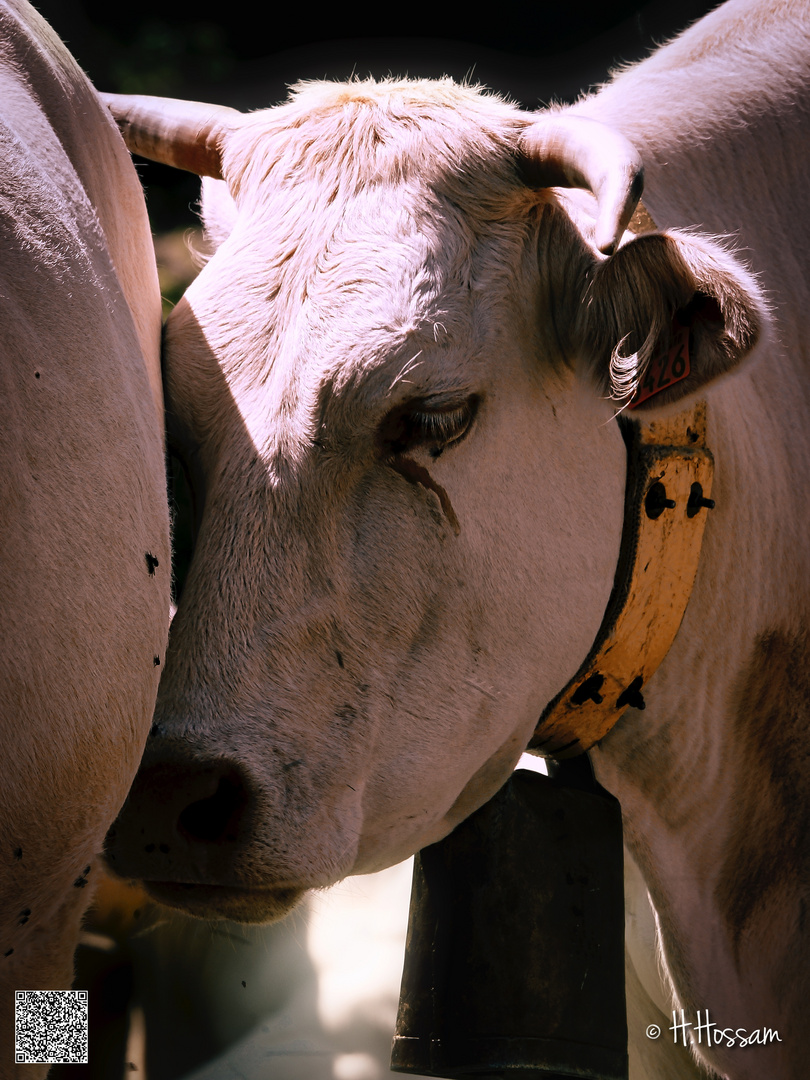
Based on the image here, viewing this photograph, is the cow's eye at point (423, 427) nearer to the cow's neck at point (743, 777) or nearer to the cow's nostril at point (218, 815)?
the cow's nostril at point (218, 815)

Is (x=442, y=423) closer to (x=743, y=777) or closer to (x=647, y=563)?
(x=647, y=563)

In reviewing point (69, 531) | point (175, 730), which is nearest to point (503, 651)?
point (175, 730)

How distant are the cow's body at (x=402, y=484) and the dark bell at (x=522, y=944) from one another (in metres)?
0.17

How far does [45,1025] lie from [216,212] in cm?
142

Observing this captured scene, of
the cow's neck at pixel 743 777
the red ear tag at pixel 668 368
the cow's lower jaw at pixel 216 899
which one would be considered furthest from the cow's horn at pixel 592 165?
the cow's lower jaw at pixel 216 899

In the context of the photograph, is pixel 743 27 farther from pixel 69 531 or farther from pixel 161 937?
pixel 161 937

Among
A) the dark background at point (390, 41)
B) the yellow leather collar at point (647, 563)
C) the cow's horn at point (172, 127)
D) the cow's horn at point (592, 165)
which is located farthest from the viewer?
the dark background at point (390, 41)

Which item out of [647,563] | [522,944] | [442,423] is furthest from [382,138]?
[522,944]

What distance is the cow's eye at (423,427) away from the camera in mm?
1321

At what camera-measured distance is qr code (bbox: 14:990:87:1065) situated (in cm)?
98

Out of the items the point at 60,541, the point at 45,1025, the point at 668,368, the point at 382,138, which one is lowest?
the point at 45,1025

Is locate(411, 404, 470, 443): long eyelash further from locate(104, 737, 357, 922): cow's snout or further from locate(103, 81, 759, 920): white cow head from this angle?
locate(104, 737, 357, 922): cow's snout

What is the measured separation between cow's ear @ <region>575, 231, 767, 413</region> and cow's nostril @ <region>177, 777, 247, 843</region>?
2.62 feet

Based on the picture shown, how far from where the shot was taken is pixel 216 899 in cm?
132
